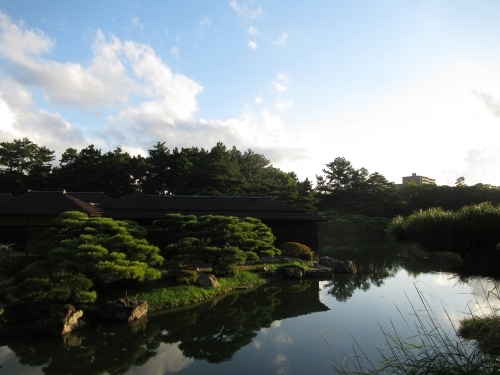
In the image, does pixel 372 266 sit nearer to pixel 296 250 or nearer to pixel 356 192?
pixel 296 250

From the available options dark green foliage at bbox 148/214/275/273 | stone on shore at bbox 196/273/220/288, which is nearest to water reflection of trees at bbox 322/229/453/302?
dark green foliage at bbox 148/214/275/273

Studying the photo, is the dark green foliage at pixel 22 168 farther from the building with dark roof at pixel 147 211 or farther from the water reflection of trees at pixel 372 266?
the water reflection of trees at pixel 372 266

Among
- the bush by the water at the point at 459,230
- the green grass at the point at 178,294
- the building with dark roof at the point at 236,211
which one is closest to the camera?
the bush by the water at the point at 459,230

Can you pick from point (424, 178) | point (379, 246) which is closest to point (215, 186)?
point (379, 246)

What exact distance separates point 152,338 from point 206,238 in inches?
156

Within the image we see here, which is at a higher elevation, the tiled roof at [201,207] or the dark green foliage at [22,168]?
the dark green foliage at [22,168]

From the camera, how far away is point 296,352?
20.4ft

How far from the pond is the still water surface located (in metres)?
0.02

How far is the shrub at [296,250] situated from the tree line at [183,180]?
402 inches

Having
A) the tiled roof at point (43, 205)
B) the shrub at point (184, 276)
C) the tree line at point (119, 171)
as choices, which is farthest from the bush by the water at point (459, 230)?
the tree line at point (119, 171)

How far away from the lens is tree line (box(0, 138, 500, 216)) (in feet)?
85.7

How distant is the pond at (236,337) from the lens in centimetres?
575

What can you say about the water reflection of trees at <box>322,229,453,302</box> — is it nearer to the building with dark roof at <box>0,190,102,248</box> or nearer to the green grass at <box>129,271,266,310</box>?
the green grass at <box>129,271,266,310</box>

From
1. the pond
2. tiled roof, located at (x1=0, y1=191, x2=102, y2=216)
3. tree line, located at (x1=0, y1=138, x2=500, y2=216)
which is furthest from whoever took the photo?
tree line, located at (x1=0, y1=138, x2=500, y2=216)
